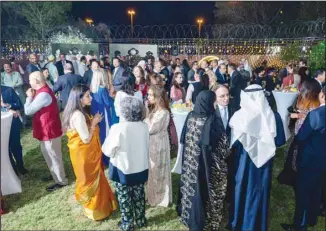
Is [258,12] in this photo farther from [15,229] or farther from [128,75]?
[15,229]

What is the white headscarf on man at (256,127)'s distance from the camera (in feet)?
11.4

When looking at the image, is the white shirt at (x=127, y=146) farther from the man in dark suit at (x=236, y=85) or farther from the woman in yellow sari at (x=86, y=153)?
the man in dark suit at (x=236, y=85)

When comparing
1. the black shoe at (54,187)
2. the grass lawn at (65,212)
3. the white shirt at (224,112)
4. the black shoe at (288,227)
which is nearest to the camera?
the black shoe at (288,227)

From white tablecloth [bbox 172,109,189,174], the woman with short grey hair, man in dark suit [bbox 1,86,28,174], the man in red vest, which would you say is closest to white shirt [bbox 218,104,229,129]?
white tablecloth [bbox 172,109,189,174]

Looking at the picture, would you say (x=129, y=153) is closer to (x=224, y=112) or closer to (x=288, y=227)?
(x=224, y=112)

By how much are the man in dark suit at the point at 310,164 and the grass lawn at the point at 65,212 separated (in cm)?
46

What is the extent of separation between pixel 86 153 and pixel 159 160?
1.03 metres

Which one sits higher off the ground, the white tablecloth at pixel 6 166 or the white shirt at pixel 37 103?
the white shirt at pixel 37 103

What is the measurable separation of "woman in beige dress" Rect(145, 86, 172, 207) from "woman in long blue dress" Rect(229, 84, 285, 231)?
1055mm

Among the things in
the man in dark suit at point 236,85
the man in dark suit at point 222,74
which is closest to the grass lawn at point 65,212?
the man in dark suit at point 236,85

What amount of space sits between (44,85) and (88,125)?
1280mm

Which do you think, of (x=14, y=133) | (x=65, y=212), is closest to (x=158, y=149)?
(x=65, y=212)

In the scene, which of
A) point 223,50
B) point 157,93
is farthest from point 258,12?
point 157,93

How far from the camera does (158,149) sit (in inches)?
174
